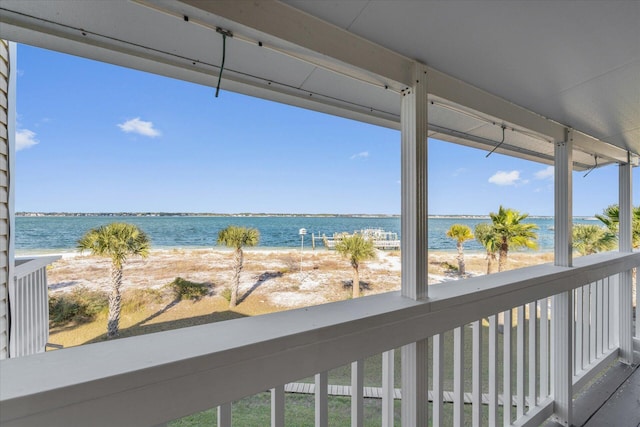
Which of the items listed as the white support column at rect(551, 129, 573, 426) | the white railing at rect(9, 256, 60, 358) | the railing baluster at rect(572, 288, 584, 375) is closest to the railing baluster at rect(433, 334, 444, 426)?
the white support column at rect(551, 129, 573, 426)

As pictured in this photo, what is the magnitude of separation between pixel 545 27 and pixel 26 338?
145 inches

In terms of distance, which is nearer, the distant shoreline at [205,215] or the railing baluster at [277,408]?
the railing baluster at [277,408]

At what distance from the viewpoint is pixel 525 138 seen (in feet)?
6.12

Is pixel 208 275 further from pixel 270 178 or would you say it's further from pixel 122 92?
pixel 122 92

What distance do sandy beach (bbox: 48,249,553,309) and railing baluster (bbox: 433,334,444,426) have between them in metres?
9.57

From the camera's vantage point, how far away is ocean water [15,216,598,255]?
13.7 meters

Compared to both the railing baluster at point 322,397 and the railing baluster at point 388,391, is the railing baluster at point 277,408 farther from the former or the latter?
the railing baluster at point 388,391

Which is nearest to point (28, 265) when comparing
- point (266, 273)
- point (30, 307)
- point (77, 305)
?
point (30, 307)

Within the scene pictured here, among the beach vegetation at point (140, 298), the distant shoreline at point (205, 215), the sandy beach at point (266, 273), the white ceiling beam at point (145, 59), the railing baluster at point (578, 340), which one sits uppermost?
the white ceiling beam at point (145, 59)

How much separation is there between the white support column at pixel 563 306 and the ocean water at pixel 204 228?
1313cm

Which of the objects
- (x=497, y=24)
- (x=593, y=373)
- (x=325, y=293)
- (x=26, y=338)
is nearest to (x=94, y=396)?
(x=497, y=24)

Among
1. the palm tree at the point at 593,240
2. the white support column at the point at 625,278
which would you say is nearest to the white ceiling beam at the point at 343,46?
the white support column at the point at 625,278

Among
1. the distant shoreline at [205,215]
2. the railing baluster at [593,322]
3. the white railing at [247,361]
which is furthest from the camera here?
the distant shoreline at [205,215]

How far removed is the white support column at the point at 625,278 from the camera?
2322mm
